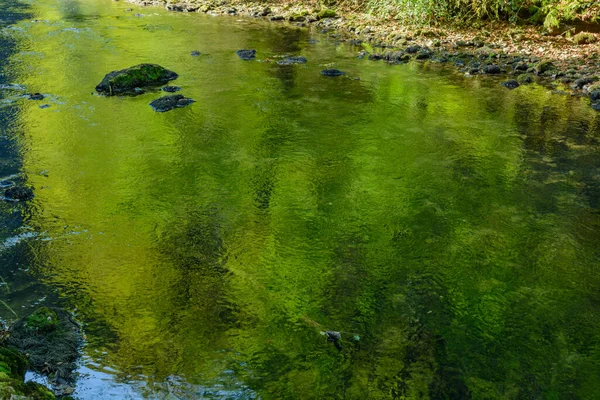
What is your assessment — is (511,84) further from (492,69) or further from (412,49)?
(412,49)

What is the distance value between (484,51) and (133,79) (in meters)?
9.24

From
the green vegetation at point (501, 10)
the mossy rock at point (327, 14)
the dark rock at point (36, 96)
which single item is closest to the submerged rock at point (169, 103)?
the dark rock at point (36, 96)

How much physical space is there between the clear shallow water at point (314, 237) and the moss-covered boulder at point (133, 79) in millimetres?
478

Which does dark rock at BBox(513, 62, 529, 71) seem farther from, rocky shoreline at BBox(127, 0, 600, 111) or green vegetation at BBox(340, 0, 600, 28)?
green vegetation at BBox(340, 0, 600, 28)

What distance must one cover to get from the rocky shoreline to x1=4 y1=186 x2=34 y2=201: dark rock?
1042 centimetres

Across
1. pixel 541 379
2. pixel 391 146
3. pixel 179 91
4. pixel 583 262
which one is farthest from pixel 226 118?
pixel 541 379

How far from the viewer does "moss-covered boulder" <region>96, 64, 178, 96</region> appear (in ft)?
42.9

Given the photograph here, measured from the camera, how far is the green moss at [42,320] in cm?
530

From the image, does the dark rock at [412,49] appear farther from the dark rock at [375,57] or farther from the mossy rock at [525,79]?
the mossy rock at [525,79]

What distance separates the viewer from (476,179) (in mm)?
9000

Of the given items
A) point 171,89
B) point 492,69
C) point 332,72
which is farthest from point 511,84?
point 171,89

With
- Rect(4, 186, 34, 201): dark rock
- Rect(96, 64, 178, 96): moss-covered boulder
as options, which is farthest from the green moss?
Rect(96, 64, 178, 96): moss-covered boulder

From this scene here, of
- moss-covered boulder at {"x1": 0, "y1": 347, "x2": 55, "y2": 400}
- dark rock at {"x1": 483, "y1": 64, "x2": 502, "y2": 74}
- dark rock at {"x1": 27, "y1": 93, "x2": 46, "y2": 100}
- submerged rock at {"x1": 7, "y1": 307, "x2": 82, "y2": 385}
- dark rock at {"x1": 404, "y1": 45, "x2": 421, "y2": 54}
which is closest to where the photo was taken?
moss-covered boulder at {"x1": 0, "y1": 347, "x2": 55, "y2": 400}

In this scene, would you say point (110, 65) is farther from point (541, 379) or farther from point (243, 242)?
point (541, 379)
